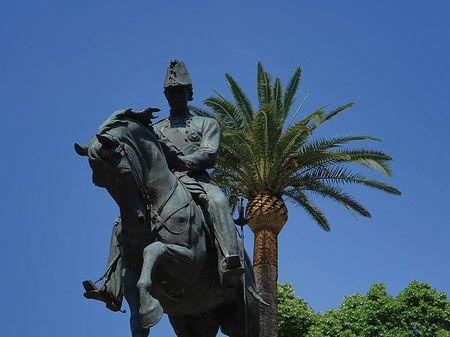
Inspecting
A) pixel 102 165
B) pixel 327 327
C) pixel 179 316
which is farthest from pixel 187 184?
pixel 327 327

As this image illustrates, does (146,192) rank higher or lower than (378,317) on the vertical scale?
lower

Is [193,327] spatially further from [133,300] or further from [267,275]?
[267,275]

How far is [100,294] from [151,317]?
A: 1.09 meters

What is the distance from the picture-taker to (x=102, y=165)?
21.3ft

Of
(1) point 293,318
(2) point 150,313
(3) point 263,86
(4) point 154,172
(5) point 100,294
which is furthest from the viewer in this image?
(1) point 293,318

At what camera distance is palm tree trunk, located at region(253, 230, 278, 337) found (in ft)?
65.5

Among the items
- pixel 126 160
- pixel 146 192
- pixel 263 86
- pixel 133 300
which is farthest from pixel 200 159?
pixel 263 86

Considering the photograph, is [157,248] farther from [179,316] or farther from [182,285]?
[179,316]

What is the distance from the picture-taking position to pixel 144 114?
711cm

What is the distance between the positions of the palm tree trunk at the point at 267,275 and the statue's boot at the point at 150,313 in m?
13.3

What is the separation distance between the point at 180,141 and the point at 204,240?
144cm

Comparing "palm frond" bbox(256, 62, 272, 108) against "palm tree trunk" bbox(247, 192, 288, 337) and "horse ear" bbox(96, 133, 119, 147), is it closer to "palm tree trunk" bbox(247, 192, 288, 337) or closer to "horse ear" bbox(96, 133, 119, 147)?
"palm tree trunk" bbox(247, 192, 288, 337)

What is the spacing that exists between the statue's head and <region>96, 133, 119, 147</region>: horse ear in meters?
1.95

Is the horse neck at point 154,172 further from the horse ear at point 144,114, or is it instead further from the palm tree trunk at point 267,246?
the palm tree trunk at point 267,246
